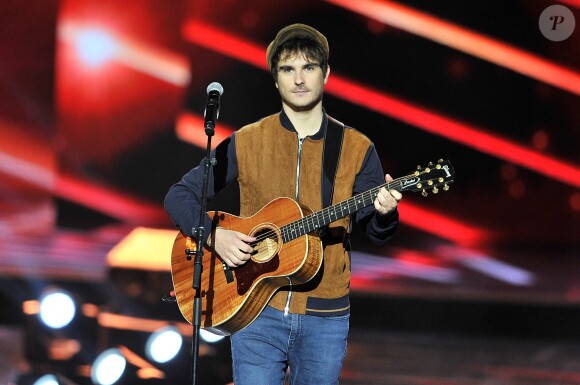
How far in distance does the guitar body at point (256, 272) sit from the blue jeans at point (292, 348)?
8 centimetres

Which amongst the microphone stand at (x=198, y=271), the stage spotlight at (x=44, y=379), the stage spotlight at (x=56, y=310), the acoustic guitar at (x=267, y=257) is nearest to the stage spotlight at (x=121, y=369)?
the stage spotlight at (x=44, y=379)

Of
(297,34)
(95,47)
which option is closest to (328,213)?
(297,34)

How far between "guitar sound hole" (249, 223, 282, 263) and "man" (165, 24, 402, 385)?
0.12ft

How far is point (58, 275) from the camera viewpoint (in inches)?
265

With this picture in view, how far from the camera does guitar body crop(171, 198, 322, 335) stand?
2.90m

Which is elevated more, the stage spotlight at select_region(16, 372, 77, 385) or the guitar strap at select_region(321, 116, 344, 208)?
the guitar strap at select_region(321, 116, 344, 208)

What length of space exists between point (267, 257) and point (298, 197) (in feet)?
0.84

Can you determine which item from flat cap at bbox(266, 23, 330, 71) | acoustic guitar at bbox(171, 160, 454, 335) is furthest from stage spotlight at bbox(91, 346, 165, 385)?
flat cap at bbox(266, 23, 330, 71)

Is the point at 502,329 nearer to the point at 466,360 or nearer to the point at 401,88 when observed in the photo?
the point at 466,360

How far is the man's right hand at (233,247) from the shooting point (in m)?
3.02

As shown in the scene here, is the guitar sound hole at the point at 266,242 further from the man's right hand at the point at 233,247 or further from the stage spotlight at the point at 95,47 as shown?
the stage spotlight at the point at 95,47

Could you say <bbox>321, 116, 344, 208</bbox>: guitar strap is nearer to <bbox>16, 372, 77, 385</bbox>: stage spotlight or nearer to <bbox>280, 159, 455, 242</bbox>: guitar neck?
<bbox>280, 159, 455, 242</bbox>: guitar neck

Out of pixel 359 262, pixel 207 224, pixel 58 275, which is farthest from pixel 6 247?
pixel 207 224

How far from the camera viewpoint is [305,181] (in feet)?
9.89
